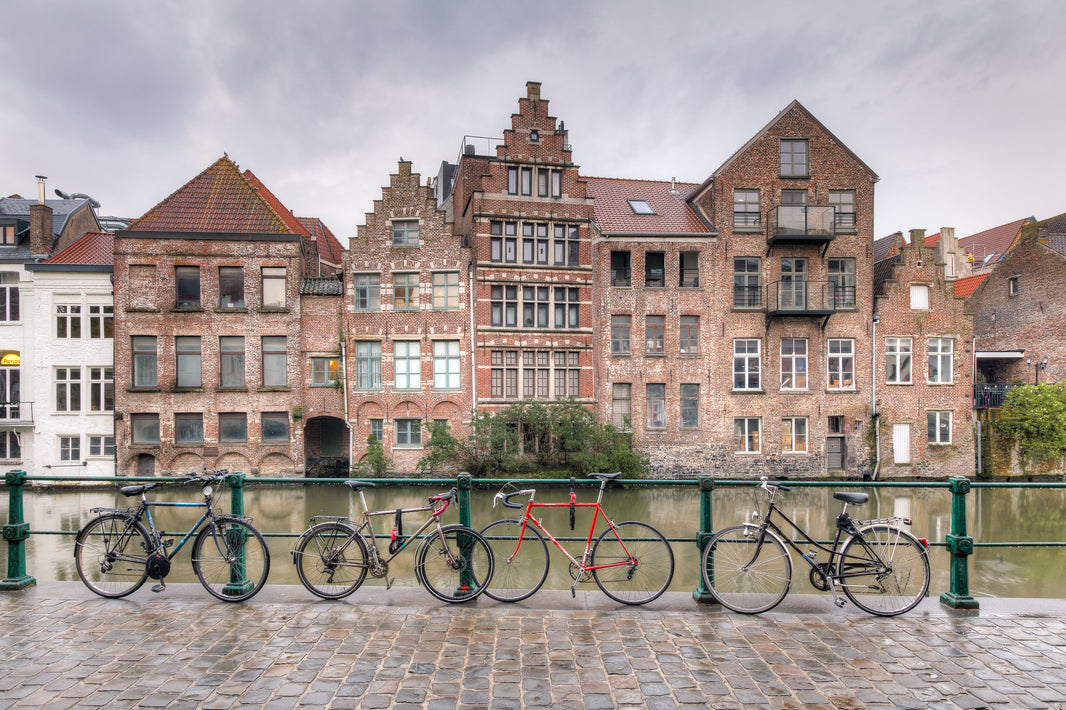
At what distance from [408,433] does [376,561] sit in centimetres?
1774

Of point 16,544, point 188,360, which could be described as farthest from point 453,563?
point 188,360

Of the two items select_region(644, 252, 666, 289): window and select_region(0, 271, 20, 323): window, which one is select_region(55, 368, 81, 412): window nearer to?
select_region(0, 271, 20, 323): window

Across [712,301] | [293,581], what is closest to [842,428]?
[712,301]

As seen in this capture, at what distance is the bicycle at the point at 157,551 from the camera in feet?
18.1

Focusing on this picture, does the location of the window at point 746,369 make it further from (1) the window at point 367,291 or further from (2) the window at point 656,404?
(1) the window at point 367,291

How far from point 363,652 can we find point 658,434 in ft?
65.4

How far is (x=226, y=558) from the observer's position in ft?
18.1

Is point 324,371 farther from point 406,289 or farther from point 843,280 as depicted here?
point 843,280

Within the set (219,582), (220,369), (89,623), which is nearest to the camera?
(89,623)

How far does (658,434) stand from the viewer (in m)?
23.3

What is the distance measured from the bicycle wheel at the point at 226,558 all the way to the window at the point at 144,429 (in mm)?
20207

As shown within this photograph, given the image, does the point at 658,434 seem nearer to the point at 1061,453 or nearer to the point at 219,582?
the point at 1061,453

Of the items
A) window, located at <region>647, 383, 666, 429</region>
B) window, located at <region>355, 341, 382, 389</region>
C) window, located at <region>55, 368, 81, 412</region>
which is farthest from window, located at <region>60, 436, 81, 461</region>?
window, located at <region>647, 383, 666, 429</region>

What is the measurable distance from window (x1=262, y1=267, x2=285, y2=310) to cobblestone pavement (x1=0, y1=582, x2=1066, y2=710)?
61.2 ft
